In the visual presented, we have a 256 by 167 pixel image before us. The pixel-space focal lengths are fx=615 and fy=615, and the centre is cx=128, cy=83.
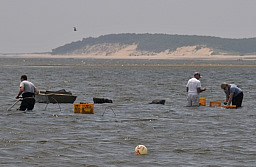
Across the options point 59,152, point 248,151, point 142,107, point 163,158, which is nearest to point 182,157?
point 163,158

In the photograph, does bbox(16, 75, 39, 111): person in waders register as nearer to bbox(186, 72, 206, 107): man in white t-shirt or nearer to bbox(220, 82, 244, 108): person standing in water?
bbox(186, 72, 206, 107): man in white t-shirt

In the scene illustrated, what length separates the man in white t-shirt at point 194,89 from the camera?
26.8m

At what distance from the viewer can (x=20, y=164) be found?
14.7m

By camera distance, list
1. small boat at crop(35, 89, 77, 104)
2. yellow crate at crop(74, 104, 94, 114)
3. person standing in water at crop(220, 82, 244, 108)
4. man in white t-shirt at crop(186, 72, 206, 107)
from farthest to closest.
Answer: small boat at crop(35, 89, 77, 104), person standing in water at crop(220, 82, 244, 108), man in white t-shirt at crop(186, 72, 206, 107), yellow crate at crop(74, 104, 94, 114)

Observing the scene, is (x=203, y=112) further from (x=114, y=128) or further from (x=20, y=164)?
(x=20, y=164)

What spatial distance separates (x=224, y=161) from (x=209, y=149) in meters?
1.61

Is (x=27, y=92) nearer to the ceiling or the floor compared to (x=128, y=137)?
nearer to the ceiling

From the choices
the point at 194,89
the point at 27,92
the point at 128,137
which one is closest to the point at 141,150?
the point at 128,137

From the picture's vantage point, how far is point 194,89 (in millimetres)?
26984

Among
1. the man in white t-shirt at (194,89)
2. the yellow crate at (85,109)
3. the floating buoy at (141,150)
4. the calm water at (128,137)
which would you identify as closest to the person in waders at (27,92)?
the calm water at (128,137)

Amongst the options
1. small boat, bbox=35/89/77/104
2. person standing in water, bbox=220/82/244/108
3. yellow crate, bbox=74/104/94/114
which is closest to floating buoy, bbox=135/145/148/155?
yellow crate, bbox=74/104/94/114

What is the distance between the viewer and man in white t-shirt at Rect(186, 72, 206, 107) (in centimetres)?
2678

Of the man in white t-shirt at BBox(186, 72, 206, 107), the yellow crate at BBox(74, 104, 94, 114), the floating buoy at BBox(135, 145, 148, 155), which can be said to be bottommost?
the yellow crate at BBox(74, 104, 94, 114)

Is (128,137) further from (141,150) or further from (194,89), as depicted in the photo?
(194,89)
